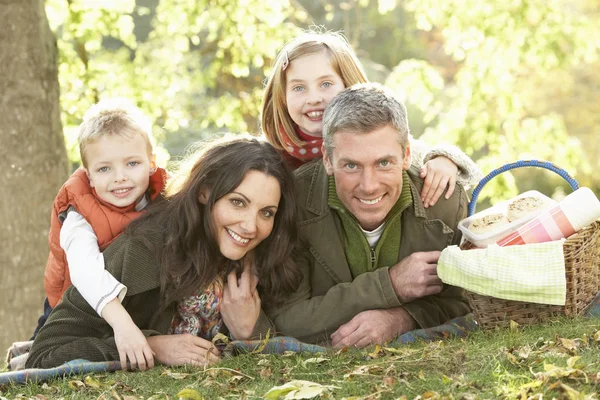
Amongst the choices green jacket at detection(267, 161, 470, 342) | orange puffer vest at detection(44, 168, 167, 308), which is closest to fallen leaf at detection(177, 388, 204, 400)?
green jacket at detection(267, 161, 470, 342)

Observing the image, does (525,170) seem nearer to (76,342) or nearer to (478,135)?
(478,135)

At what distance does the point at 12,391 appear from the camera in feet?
13.6

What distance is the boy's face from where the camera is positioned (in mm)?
4512

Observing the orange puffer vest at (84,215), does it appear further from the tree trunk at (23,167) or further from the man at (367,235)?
the tree trunk at (23,167)

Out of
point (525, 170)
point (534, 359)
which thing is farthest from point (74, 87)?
point (525, 170)

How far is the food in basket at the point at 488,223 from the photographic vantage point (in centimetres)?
437

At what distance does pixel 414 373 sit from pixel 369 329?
865mm

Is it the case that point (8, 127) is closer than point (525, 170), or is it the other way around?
point (8, 127)

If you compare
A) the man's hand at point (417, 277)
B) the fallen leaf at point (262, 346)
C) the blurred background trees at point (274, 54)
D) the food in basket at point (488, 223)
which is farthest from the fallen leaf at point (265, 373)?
the blurred background trees at point (274, 54)

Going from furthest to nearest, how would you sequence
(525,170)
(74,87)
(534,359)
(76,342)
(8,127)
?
(525,170), (74,87), (8,127), (76,342), (534,359)

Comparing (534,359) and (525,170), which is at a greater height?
(525,170)

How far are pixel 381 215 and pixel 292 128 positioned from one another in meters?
0.93

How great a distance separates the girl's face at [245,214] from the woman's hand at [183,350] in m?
0.46

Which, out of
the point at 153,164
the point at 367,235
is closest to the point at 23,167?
the point at 153,164
